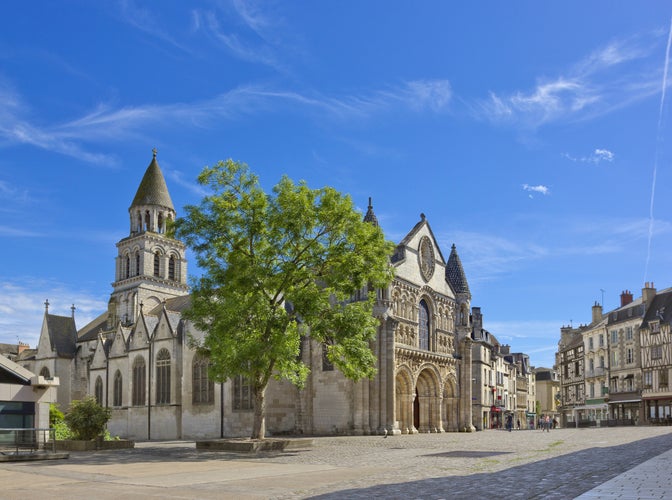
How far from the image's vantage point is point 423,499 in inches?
418

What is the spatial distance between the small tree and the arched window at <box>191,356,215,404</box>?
15.9 meters

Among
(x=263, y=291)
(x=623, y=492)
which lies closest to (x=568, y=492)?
(x=623, y=492)

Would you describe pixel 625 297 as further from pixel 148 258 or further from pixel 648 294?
pixel 148 258

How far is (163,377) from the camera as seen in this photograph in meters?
45.8

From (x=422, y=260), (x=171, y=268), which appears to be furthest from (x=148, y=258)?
(x=422, y=260)

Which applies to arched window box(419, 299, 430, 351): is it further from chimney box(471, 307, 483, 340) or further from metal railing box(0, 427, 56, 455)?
metal railing box(0, 427, 56, 455)

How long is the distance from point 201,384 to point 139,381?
7442 mm

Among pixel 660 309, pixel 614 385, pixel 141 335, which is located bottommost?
pixel 614 385

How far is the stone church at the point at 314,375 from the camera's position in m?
39.8

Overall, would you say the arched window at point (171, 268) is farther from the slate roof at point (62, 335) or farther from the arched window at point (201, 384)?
the arched window at point (201, 384)

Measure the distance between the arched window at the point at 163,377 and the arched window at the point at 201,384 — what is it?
2702 millimetres

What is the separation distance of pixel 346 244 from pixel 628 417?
4714 centimetres

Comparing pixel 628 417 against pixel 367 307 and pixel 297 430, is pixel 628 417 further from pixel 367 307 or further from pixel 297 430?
pixel 367 307

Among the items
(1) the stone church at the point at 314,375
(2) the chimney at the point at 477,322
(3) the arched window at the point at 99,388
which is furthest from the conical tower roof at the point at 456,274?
(3) the arched window at the point at 99,388
